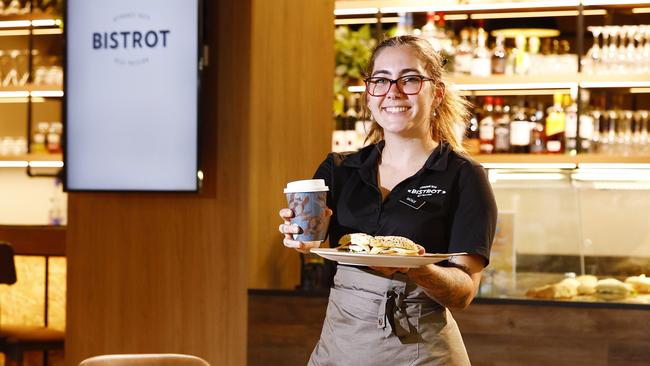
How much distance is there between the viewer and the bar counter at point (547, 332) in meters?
3.68

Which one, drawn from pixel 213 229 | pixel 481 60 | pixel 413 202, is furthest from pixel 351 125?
pixel 413 202

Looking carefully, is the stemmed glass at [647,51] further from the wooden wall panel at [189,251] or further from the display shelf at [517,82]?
the wooden wall panel at [189,251]

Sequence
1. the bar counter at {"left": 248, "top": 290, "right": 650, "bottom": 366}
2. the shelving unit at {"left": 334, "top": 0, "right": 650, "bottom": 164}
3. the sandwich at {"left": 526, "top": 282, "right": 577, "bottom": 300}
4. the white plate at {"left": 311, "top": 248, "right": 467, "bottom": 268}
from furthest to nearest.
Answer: the shelving unit at {"left": 334, "top": 0, "right": 650, "bottom": 164} → the sandwich at {"left": 526, "top": 282, "right": 577, "bottom": 300} → the bar counter at {"left": 248, "top": 290, "right": 650, "bottom": 366} → the white plate at {"left": 311, "top": 248, "right": 467, "bottom": 268}

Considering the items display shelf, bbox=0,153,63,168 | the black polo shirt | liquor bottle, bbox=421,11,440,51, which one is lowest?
the black polo shirt

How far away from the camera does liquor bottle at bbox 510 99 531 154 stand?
549 centimetres

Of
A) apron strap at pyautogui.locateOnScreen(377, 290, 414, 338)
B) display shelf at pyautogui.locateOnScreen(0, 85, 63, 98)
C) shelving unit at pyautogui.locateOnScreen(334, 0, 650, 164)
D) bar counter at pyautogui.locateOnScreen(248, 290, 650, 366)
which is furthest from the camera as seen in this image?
display shelf at pyautogui.locateOnScreen(0, 85, 63, 98)

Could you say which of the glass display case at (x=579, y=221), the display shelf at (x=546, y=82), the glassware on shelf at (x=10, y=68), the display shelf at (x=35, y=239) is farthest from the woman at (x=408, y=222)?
the glassware on shelf at (x=10, y=68)

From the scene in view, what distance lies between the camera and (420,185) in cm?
224

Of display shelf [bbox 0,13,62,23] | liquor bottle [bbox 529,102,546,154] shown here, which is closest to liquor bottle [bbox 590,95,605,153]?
liquor bottle [bbox 529,102,546,154]

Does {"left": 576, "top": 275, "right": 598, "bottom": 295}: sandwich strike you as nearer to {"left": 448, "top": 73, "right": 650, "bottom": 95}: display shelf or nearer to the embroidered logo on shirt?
{"left": 448, "top": 73, "right": 650, "bottom": 95}: display shelf

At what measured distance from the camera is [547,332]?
12.3ft

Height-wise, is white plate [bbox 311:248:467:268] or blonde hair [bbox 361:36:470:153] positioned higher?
blonde hair [bbox 361:36:470:153]

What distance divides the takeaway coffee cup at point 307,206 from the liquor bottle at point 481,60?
3.66m

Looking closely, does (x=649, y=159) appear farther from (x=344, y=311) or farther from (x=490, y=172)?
(x=344, y=311)
